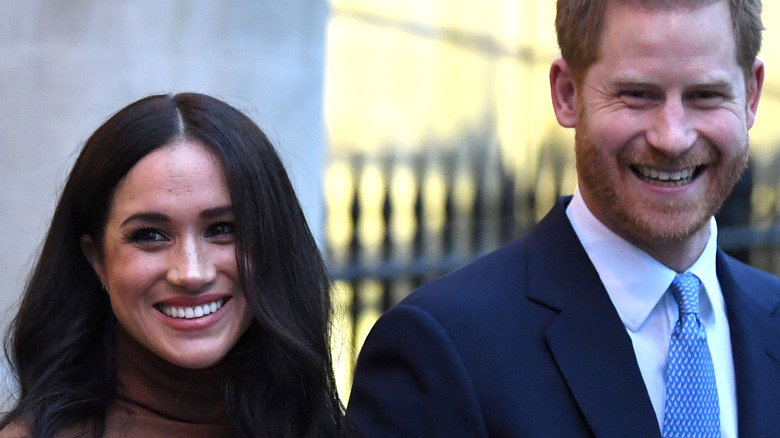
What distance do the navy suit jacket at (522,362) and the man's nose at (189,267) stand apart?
486 mm

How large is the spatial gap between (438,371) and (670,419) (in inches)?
21.3

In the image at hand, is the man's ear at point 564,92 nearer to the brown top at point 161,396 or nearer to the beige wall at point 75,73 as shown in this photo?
the brown top at point 161,396

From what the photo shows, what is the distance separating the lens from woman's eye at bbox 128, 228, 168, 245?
9.10 feet

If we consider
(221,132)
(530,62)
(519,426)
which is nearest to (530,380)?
(519,426)

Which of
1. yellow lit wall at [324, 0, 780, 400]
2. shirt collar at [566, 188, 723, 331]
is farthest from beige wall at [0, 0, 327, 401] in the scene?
shirt collar at [566, 188, 723, 331]

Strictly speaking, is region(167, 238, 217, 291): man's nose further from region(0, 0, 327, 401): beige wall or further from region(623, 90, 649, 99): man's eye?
region(0, 0, 327, 401): beige wall

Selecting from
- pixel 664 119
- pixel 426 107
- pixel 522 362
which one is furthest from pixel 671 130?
pixel 426 107

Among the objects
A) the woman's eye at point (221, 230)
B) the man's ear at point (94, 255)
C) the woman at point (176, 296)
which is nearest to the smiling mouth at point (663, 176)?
the woman at point (176, 296)

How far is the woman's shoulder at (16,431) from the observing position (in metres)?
2.76

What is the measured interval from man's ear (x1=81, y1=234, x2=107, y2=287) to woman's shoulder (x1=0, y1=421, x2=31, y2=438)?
1.16ft

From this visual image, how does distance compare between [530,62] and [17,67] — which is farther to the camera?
[530,62]

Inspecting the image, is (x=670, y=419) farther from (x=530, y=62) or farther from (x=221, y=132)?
(x=530, y=62)

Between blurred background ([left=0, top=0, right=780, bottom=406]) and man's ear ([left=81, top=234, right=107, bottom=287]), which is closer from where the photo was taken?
man's ear ([left=81, top=234, right=107, bottom=287])

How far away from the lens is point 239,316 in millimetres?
2869
